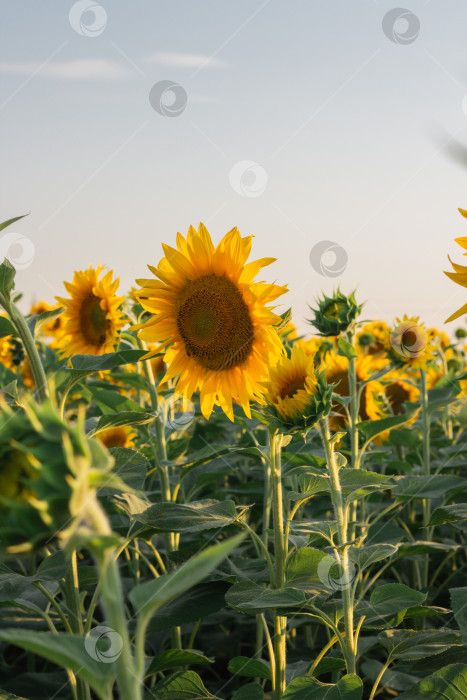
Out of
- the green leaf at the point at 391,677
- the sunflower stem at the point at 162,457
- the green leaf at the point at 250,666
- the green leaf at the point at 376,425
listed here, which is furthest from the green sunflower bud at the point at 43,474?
the green leaf at the point at 376,425

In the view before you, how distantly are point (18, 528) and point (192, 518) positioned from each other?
94 centimetres

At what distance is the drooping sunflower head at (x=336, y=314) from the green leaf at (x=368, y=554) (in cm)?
77

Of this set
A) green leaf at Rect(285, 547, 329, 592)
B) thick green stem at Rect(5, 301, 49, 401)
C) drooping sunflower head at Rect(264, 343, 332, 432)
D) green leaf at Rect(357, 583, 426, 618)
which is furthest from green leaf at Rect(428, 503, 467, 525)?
thick green stem at Rect(5, 301, 49, 401)

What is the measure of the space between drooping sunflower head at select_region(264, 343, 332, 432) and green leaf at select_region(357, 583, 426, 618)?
1.38 ft

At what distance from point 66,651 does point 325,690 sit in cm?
101

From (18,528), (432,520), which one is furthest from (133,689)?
(432,520)

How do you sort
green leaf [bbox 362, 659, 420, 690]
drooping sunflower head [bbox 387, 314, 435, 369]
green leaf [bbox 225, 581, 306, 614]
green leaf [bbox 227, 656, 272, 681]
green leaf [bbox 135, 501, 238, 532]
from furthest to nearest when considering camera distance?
drooping sunflower head [bbox 387, 314, 435, 369], green leaf [bbox 362, 659, 420, 690], green leaf [bbox 227, 656, 272, 681], green leaf [bbox 135, 501, 238, 532], green leaf [bbox 225, 581, 306, 614]

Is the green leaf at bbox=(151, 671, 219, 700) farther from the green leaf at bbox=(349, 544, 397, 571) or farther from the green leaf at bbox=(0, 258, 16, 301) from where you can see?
the green leaf at bbox=(0, 258, 16, 301)

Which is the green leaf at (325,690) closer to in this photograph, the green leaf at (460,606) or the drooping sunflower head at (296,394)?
the green leaf at (460,606)

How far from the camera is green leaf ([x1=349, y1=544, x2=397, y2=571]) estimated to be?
156cm

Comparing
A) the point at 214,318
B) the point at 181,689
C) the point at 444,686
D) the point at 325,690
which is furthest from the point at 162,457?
the point at 444,686

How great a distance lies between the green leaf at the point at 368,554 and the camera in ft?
5.13

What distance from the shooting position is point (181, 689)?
1.61m

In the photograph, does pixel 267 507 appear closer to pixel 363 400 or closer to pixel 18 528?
pixel 363 400
